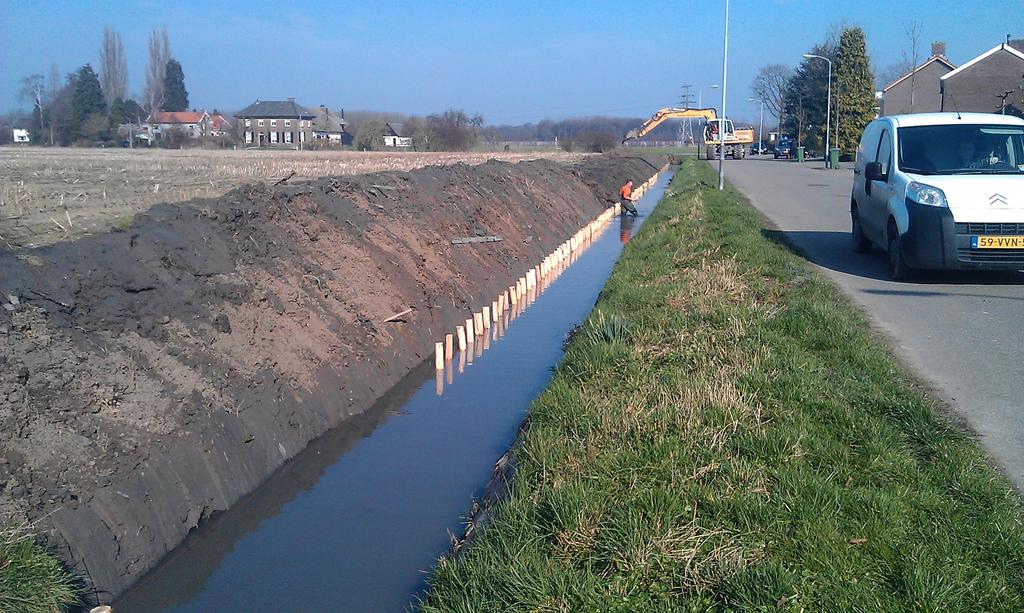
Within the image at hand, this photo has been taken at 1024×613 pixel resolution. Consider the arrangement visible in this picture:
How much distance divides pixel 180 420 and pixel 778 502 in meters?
4.58

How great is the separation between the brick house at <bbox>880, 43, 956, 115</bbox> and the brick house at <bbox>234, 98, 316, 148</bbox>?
56730mm

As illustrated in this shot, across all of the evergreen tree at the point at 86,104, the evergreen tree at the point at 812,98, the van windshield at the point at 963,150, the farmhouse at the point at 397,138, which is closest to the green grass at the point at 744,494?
the van windshield at the point at 963,150

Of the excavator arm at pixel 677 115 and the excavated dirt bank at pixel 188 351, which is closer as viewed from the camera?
the excavated dirt bank at pixel 188 351

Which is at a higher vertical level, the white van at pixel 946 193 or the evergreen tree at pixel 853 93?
the evergreen tree at pixel 853 93

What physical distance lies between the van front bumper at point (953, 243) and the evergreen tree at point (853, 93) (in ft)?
167

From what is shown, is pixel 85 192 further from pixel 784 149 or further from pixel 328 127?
pixel 328 127

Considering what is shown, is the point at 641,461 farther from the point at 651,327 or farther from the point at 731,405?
the point at 651,327

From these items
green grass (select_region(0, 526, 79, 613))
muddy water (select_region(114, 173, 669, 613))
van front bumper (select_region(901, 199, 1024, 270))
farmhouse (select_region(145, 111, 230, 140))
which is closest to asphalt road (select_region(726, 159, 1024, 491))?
van front bumper (select_region(901, 199, 1024, 270))

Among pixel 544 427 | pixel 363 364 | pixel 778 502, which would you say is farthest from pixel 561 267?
pixel 778 502

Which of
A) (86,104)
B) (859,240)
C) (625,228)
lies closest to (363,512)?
(859,240)

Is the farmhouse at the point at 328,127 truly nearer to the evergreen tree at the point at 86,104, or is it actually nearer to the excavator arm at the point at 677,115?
the evergreen tree at the point at 86,104

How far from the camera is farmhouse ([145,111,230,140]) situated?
Answer: 3255 inches

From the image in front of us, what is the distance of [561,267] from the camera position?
19469 millimetres

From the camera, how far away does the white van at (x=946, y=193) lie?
10625 millimetres
